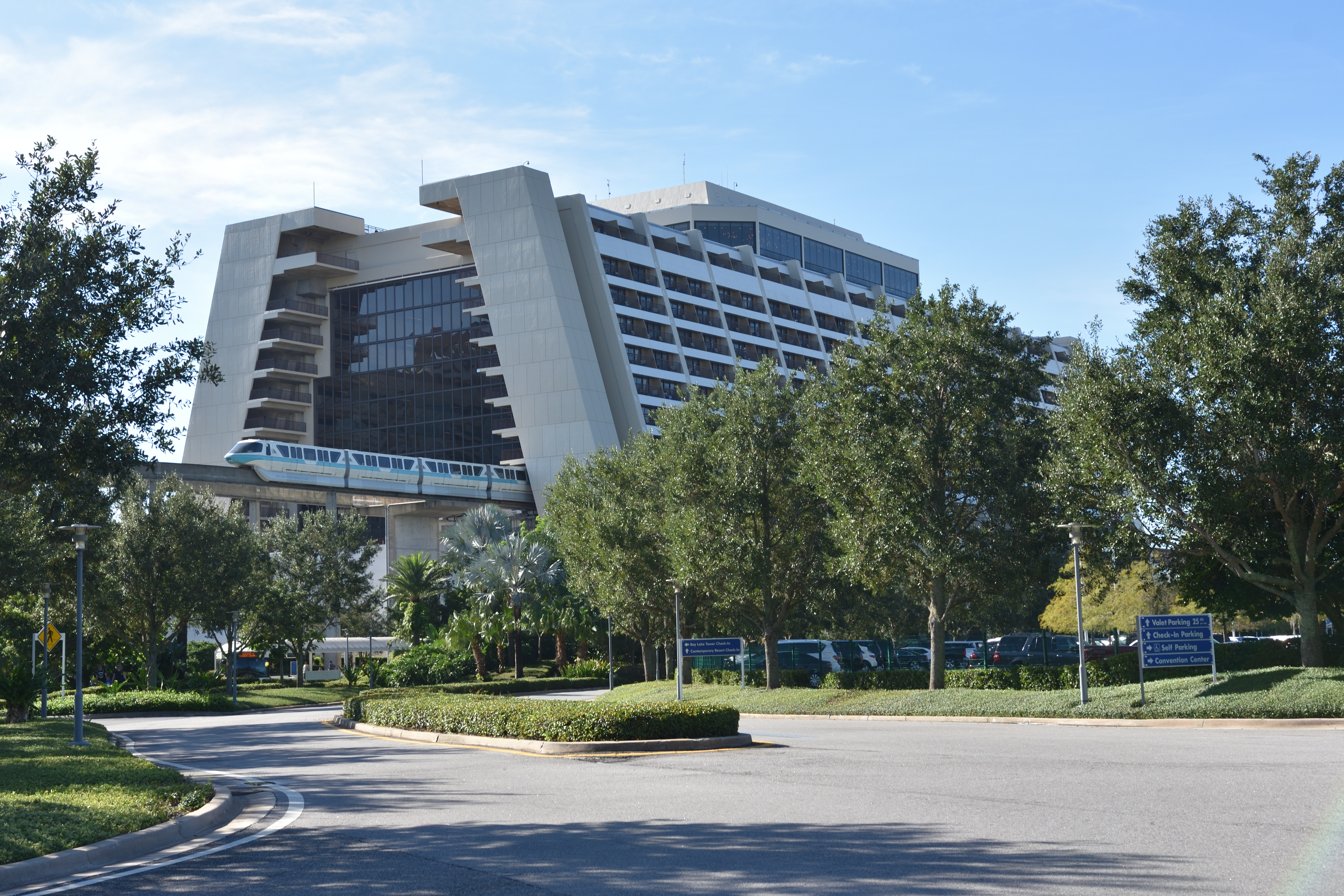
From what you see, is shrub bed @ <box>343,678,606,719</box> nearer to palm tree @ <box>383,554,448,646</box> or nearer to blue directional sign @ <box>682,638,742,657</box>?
blue directional sign @ <box>682,638,742,657</box>

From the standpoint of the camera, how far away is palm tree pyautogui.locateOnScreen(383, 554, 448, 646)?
208ft

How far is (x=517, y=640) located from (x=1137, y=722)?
4033 cm

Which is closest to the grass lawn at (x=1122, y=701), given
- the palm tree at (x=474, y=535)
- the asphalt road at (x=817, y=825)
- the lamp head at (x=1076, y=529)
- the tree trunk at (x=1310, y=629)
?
the tree trunk at (x=1310, y=629)

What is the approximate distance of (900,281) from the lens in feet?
417

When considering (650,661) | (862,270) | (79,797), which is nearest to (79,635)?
(79,797)

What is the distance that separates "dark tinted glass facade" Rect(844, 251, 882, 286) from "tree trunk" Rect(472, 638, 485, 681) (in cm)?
7184

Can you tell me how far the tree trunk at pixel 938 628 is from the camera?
32.2 metres

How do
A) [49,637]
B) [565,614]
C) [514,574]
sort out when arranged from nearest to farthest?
[49,637] < [565,614] < [514,574]

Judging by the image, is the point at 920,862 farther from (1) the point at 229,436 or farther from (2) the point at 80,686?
(1) the point at 229,436

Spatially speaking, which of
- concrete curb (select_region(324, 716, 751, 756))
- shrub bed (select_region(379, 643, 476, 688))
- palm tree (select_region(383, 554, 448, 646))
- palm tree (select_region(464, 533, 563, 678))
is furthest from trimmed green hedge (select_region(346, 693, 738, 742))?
palm tree (select_region(383, 554, 448, 646))

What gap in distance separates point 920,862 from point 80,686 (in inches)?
814

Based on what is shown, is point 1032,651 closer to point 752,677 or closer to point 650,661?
point 752,677

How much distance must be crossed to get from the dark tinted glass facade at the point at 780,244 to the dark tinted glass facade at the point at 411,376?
2973cm

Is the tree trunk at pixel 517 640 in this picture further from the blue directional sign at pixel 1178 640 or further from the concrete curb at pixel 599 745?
the blue directional sign at pixel 1178 640
